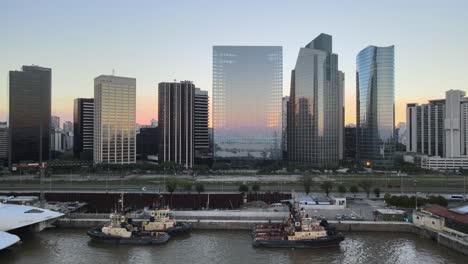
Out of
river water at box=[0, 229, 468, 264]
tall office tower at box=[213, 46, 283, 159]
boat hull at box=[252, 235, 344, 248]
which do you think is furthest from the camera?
tall office tower at box=[213, 46, 283, 159]

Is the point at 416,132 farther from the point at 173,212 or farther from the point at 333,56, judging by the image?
the point at 173,212

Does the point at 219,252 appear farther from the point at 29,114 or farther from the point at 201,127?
the point at 29,114

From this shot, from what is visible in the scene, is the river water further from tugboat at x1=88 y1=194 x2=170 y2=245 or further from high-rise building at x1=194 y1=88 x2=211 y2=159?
high-rise building at x1=194 y1=88 x2=211 y2=159

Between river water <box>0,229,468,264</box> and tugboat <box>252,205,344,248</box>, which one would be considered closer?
river water <box>0,229,468,264</box>

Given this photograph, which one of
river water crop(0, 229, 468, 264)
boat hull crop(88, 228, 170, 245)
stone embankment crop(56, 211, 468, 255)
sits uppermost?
stone embankment crop(56, 211, 468, 255)

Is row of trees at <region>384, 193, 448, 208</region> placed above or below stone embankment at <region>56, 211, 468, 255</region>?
above

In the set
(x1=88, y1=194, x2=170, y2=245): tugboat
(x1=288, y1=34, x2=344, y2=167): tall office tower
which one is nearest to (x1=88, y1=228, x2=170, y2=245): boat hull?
(x1=88, y1=194, x2=170, y2=245): tugboat

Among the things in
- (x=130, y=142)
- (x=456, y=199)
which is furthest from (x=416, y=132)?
(x=456, y=199)
